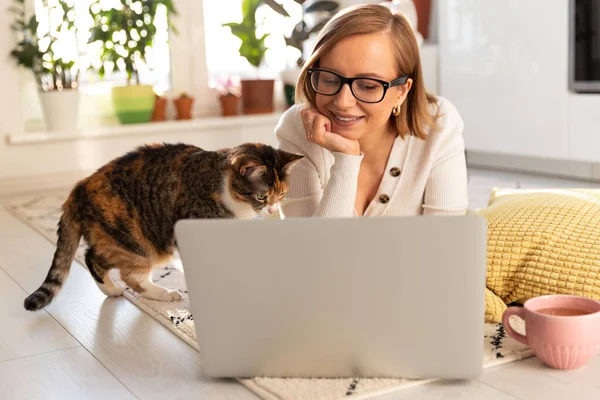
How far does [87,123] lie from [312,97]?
318 cm

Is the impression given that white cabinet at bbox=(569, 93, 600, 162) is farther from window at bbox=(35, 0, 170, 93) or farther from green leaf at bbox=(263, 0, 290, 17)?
window at bbox=(35, 0, 170, 93)

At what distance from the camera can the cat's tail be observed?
2.01 metres

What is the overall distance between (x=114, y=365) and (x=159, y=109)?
3287mm

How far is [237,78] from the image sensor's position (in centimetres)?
534

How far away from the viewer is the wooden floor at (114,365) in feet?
4.81

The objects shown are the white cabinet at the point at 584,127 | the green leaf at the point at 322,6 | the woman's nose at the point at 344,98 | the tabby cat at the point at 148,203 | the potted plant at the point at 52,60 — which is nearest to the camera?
the woman's nose at the point at 344,98

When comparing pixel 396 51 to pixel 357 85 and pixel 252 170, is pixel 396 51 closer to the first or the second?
pixel 357 85

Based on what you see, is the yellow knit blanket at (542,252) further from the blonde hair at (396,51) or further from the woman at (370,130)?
the blonde hair at (396,51)

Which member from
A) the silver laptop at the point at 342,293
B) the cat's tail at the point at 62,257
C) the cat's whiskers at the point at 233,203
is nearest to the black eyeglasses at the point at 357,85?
the cat's whiskers at the point at 233,203

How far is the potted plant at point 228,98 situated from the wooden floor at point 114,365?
278cm

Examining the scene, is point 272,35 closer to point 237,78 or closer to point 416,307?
point 237,78

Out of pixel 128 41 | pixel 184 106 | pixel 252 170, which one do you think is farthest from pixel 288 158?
pixel 184 106

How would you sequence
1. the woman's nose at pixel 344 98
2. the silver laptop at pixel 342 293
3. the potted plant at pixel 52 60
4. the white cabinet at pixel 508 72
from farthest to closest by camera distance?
the potted plant at pixel 52 60, the white cabinet at pixel 508 72, the woman's nose at pixel 344 98, the silver laptop at pixel 342 293

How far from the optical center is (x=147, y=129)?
4.59m
